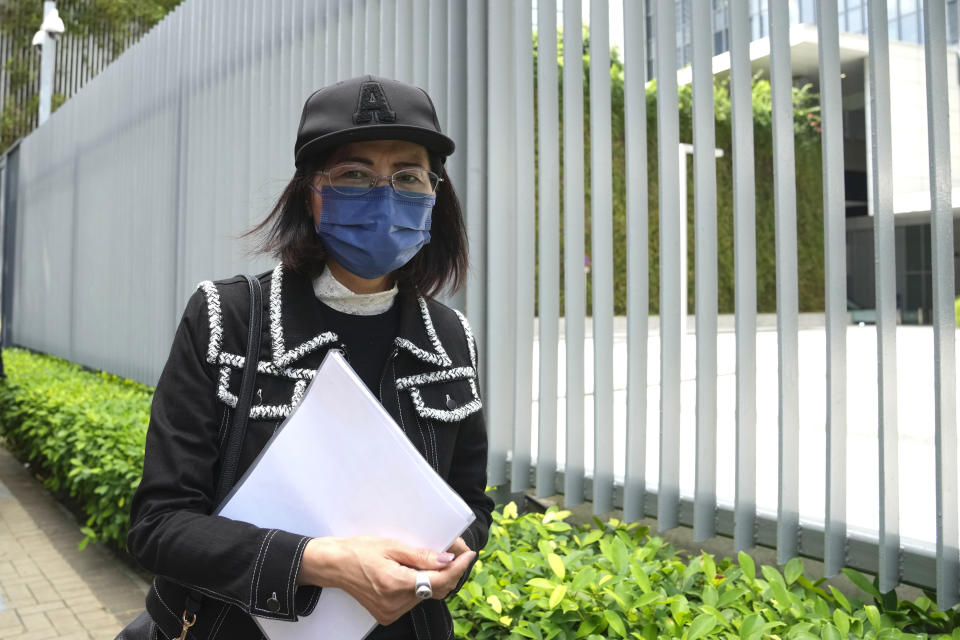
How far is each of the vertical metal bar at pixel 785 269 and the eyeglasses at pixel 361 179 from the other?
4.13 ft

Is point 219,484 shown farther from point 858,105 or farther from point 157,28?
point 858,105

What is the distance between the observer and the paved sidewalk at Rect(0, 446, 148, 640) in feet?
12.8

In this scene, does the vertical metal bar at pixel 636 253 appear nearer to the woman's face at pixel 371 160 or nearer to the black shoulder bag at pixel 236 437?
the woman's face at pixel 371 160

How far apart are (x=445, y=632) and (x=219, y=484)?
458mm

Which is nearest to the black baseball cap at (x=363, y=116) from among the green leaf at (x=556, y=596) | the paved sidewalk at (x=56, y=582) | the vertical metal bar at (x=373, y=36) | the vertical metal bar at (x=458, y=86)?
the green leaf at (x=556, y=596)

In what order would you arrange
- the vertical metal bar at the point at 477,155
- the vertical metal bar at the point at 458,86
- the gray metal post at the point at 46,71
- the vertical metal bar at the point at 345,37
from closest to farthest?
the vertical metal bar at the point at 477,155
the vertical metal bar at the point at 458,86
the vertical metal bar at the point at 345,37
the gray metal post at the point at 46,71

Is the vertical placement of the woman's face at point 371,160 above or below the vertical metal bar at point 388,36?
below

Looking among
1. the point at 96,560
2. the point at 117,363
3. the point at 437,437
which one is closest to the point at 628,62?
the point at 437,437

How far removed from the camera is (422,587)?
115 centimetres

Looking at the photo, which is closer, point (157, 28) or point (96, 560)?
point (96, 560)

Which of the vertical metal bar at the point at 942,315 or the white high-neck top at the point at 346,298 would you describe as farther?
the vertical metal bar at the point at 942,315

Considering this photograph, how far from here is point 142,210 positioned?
703 cm

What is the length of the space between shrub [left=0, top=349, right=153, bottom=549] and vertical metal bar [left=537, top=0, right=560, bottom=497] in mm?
1451

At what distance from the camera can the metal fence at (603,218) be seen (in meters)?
2.18
